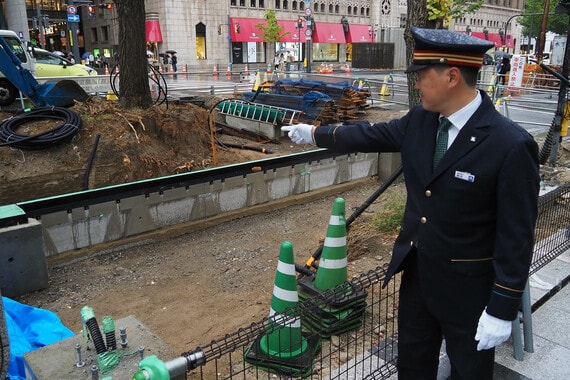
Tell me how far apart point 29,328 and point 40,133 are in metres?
6.14

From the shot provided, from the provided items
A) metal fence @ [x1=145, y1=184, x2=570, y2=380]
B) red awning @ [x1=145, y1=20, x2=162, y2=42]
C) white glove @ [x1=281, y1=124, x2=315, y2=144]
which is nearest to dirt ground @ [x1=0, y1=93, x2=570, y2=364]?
metal fence @ [x1=145, y1=184, x2=570, y2=380]

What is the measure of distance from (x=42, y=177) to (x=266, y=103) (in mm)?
8301

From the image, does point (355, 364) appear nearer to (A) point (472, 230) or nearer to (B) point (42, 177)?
(A) point (472, 230)

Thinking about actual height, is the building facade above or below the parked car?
above

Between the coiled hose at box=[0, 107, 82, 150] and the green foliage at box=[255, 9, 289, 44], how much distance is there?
3917 centimetres

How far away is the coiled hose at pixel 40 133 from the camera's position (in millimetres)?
8945

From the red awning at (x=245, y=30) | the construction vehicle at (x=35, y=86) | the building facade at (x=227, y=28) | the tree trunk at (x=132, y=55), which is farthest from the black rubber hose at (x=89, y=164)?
the red awning at (x=245, y=30)

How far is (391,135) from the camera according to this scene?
2789 mm

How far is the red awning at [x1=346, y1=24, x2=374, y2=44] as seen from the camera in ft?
192

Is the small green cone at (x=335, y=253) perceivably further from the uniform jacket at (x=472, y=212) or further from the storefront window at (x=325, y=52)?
the storefront window at (x=325, y=52)

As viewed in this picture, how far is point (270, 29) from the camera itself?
153 feet

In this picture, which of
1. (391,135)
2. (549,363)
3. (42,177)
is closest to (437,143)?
(391,135)

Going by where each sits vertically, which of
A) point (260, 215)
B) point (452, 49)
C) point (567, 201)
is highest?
point (452, 49)

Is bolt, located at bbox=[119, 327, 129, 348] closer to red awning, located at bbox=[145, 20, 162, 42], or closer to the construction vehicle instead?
the construction vehicle
